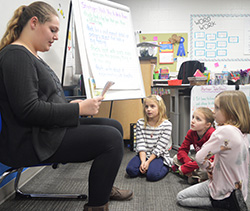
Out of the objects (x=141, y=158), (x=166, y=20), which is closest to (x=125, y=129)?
(x=141, y=158)

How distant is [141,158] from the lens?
1.85 m

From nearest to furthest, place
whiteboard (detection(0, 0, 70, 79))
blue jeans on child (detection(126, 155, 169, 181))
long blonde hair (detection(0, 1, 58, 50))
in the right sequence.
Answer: long blonde hair (detection(0, 1, 58, 50)), whiteboard (detection(0, 0, 70, 79)), blue jeans on child (detection(126, 155, 169, 181))

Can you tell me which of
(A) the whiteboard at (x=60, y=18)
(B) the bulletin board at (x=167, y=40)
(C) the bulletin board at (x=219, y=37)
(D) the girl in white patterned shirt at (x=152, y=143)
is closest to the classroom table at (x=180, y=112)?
(D) the girl in white patterned shirt at (x=152, y=143)

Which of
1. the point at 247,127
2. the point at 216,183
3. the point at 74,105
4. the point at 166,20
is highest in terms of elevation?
the point at 166,20

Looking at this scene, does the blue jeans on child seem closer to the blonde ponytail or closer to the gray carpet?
the gray carpet

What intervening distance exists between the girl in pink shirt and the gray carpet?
0.20 m

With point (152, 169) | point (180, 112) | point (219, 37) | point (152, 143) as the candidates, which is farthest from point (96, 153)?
point (219, 37)

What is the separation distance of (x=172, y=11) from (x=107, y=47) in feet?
10.4

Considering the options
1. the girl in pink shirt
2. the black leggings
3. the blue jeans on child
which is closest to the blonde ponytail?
the black leggings

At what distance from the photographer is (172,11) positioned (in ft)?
15.3

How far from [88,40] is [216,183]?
1.27 m

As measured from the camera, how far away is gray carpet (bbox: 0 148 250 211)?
4.22 feet

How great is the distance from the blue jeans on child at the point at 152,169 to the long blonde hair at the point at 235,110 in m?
0.68

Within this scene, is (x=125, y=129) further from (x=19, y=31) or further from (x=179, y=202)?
(x=19, y=31)
